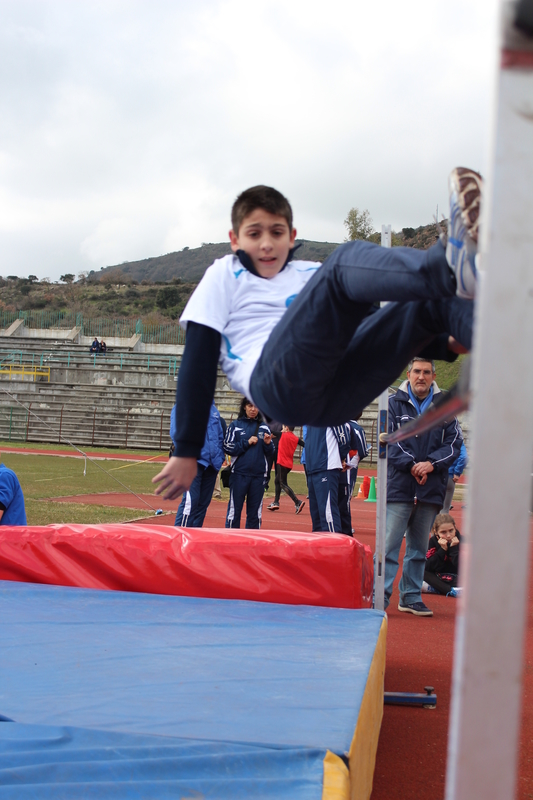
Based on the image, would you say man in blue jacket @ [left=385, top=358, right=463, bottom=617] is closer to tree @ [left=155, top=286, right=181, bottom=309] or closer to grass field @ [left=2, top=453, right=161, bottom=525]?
grass field @ [left=2, top=453, right=161, bottom=525]

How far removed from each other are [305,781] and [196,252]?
360ft

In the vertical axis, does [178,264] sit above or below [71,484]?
above

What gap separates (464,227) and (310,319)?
511 millimetres

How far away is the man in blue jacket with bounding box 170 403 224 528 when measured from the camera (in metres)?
5.65

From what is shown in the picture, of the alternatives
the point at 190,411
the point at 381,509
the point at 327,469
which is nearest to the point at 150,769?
the point at 190,411

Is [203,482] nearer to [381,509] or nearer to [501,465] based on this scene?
[381,509]

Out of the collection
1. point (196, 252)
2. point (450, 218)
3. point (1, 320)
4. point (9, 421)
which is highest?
point (196, 252)

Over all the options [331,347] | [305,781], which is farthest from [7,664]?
[331,347]

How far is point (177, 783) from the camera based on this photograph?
1.73 meters

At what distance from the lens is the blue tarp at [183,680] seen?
1.79 m

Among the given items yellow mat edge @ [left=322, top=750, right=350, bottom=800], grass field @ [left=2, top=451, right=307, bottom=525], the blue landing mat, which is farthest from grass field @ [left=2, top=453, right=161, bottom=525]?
yellow mat edge @ [left=322, top=750, right=350, bottom=800]

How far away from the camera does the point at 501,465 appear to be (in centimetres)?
72

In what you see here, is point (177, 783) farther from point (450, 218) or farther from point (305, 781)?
point (450, 218)

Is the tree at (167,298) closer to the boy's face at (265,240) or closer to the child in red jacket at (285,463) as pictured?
the child in red jacket at (285,463)
